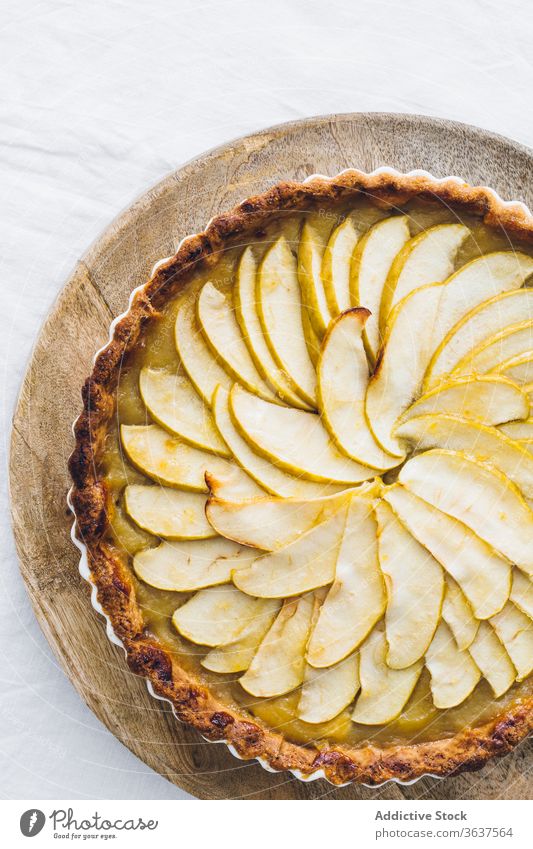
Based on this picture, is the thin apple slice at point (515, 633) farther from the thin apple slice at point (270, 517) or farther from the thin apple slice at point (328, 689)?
the thin apple slice at point (270, 517)

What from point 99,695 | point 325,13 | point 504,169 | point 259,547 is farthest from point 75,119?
point 99,695

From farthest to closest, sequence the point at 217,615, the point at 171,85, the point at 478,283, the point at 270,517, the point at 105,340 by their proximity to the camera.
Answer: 1. the point at 171,85
2. the point at 105,340
3. the point at 478,283
4. the point at 217,615
5. the point at 270,517

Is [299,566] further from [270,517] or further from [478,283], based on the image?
[478,283]

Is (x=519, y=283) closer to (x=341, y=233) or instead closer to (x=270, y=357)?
(x=341, y=233)

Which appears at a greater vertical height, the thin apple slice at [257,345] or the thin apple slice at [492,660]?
the thin apple slice at [257,345]
